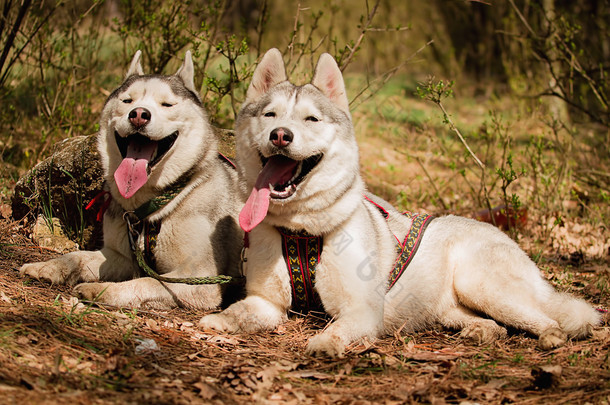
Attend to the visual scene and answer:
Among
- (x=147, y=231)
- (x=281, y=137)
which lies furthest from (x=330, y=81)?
(x=147, y=231)

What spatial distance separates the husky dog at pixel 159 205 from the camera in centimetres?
418

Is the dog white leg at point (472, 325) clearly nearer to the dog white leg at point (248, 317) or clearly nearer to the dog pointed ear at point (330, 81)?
the dog white leg at point (248, 317)

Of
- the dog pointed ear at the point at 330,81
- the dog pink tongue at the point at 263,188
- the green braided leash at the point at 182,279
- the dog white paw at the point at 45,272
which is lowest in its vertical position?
the dog white paw at the point at 45,272

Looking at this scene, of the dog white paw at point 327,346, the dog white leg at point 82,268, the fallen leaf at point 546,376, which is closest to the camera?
the fallen leaf at point 546,376

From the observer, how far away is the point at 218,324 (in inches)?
146

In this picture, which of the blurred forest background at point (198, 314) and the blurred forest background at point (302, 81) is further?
the blurred forest background at point (302, 81)

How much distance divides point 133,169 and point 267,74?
1.24 metres

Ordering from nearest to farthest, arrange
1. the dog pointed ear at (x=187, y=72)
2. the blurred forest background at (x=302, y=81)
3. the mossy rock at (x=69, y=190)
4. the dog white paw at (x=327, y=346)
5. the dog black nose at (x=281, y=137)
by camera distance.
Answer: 1. the dog white paw at (x=327, y=346)
2. the dog black nose at (x=281, y=137)
3. the dog pointed ear at (x=187, y=72)
4. the mossy rock at (x=69, y=190)
5. the blurred forest background at (x=302, y=81)

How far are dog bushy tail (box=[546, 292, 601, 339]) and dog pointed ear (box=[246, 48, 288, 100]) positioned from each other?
2.59 metres

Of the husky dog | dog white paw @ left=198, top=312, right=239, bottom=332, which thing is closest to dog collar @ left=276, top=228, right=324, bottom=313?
dog white paw @ left=198, top=312, right=239, bottom=332

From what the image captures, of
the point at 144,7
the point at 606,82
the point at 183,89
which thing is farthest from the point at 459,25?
the point at 183,89

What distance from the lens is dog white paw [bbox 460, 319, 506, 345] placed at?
392cm

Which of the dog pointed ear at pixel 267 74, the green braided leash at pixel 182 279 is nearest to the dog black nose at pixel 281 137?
the dog pointed ear at pixel 267 74

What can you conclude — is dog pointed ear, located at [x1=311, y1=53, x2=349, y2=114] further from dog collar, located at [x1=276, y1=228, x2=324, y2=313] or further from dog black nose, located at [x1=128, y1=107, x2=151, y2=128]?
dog black nose, located at [x1=128, y1=107, x2=151, y2=128]
